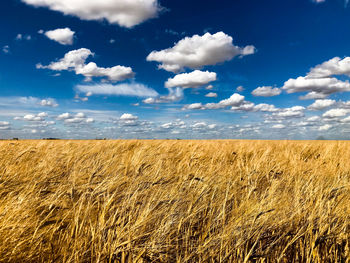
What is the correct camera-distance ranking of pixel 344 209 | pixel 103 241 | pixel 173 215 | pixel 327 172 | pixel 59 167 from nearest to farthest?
1. pixel 103 241
2. pixel 173 215
3. pixel 344 209
4. pixel 59 167
5. pixel 327 172

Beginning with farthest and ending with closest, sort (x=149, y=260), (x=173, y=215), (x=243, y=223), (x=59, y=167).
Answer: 1. (x=59, y=167)
2. (x=173, y=215)
3. (x=243, y=223)
4. (x=149, y=260)

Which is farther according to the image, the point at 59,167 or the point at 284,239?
the point at 59,167

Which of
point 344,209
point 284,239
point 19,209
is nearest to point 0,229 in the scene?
point 19,209

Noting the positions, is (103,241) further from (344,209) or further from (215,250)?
Answer: (344,209)

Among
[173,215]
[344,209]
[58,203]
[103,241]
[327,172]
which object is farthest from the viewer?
[327,172]

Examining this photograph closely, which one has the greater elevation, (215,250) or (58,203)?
(58,203)

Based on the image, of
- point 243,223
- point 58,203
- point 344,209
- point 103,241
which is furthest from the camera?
point 344,209

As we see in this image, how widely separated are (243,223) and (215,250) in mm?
315

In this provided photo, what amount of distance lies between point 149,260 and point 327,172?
406 centimetres

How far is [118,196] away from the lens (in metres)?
2.46

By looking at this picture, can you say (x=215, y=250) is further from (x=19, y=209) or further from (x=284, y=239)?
(x=19, y=209)

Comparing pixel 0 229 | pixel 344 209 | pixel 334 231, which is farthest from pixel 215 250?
pixel 344 209

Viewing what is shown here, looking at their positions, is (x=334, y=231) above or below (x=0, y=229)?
below

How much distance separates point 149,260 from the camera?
61.7 inches
